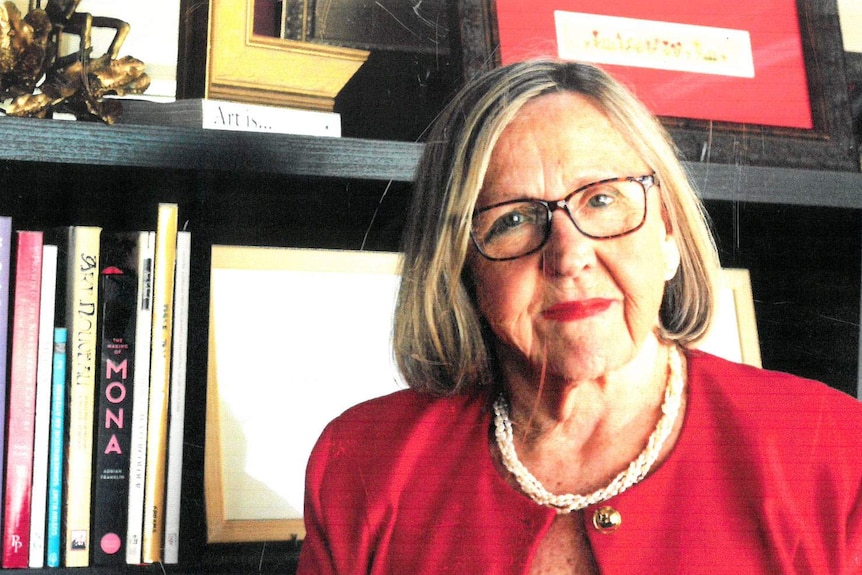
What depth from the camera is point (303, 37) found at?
101 centimetres

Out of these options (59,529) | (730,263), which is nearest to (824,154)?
(730,263)

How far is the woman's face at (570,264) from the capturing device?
2.53ft

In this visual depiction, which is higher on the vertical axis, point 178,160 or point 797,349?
point 178,160

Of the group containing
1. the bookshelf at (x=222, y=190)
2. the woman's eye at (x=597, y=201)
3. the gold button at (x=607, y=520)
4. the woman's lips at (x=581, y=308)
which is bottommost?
the gold button at (x=607, y=520)

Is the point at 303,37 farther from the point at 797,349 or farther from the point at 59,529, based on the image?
the point at 797,349

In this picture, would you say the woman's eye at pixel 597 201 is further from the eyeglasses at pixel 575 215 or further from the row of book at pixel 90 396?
the row of book at pixel 90 396

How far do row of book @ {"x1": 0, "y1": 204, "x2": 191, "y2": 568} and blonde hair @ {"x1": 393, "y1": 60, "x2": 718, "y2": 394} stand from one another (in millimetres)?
242

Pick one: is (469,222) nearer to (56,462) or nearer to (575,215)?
(575,215)

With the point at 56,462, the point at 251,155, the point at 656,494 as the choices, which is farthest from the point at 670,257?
the point at 56,462

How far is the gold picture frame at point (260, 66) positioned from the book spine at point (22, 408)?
26 centimetres

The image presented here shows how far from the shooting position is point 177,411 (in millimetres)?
892

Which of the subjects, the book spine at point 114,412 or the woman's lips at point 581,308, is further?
the book spine at point 114,412

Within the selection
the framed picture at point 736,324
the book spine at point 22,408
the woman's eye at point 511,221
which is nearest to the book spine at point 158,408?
the book spine at point 22,408

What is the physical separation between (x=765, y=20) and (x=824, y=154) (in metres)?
0.17
